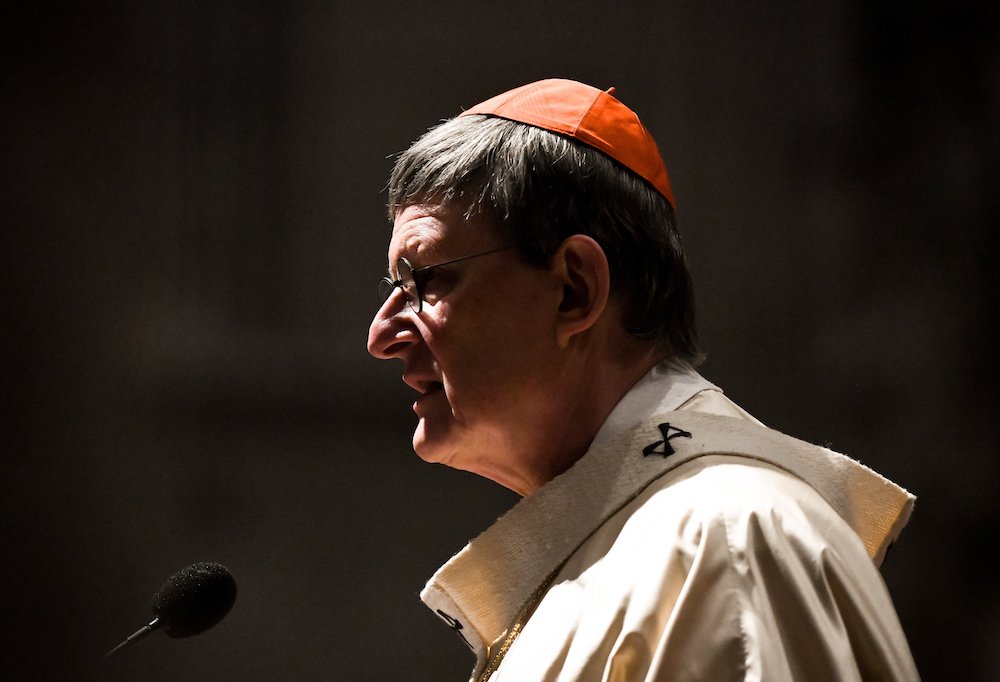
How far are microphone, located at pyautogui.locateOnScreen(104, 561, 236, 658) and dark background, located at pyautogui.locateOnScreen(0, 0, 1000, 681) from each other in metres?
0.95

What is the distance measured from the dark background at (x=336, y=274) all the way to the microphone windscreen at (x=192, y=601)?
0.95m

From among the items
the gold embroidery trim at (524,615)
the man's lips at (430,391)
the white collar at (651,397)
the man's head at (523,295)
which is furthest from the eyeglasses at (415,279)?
the gold embroidery trim at (524,615)

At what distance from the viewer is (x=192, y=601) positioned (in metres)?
1.54

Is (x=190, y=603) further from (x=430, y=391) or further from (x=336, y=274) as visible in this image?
(x=336, y=274)

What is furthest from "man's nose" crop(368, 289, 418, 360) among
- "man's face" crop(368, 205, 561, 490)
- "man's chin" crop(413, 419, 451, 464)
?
"man's chin" crop(413, 419, 451, 464)

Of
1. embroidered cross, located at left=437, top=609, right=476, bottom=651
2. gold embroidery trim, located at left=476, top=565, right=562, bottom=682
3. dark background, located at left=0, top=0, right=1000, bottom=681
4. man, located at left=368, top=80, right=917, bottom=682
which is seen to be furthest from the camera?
dark background, located at left=0, top=0, right=1000, bottom=681

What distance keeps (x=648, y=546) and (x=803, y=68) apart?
160 cm

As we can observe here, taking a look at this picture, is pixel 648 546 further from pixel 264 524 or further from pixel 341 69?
pixel 341 69

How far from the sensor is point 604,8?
101 inches

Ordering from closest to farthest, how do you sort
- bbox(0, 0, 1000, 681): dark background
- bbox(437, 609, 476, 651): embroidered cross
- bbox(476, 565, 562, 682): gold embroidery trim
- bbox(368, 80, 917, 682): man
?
bbox(368, 80, 917, 682): man, bbox(476, 565, 562, 682): gold embroidery trim, bbox(437, 609, 476, 651): embroidered cross, bbox(0, 0, 1000, 681): dark background

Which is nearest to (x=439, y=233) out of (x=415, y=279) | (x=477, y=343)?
(x=415, y=279)

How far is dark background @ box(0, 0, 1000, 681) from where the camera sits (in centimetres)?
234

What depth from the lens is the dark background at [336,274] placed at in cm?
234

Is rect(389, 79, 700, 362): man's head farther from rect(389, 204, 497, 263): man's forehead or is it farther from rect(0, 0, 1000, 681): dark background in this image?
rect(0, 0, 1000, 681): dark background
